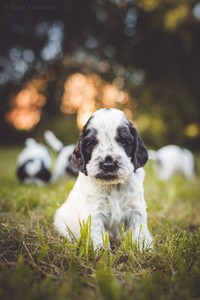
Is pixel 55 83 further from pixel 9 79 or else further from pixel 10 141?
pixel 10 141

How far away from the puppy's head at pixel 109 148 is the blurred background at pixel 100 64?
11.7 m

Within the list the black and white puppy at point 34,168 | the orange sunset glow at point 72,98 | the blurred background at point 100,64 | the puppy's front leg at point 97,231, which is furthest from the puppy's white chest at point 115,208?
the blurred background at point 100,64

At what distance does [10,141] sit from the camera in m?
24.7

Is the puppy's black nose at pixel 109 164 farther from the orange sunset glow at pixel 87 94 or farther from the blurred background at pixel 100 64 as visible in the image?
the blurred background at pixel 100 64

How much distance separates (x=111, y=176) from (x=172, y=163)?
7.63 metres

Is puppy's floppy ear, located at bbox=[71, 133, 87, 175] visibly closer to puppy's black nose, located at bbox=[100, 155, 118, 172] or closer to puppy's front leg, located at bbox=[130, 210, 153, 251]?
puppy's black nose, located at bbox=[100, 155, 118, 172]

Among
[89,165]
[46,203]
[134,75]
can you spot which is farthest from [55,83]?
[89,165]

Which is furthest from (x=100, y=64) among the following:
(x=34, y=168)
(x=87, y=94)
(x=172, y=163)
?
(x=34, y=168)

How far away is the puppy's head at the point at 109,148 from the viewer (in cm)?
319

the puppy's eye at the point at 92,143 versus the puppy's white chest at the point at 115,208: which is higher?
the puppy's eye at the point at 92,143

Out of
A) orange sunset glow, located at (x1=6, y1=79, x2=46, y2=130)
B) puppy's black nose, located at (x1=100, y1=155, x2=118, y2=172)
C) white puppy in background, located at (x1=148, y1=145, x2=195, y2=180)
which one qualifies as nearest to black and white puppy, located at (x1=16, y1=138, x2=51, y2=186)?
white puppy in background, located at (x1=148, y1=145, x2=195, y2=180)

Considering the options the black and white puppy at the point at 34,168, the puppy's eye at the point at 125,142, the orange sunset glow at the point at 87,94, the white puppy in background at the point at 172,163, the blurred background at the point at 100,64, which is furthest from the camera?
the blurred background at the point at 100,64

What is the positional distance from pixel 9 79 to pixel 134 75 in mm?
7341

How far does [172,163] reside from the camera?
10547mm
